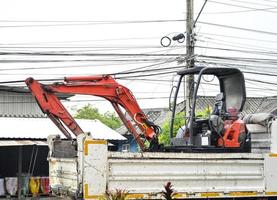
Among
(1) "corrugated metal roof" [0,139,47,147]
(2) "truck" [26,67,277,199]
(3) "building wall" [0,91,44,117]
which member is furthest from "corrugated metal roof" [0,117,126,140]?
(2) "truck" [26,67,277,199]

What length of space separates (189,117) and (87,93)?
216 cm

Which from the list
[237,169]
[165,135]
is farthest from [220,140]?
[165,135]

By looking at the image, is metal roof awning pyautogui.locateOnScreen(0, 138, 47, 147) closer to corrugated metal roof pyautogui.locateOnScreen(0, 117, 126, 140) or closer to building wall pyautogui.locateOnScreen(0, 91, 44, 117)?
corrugated metal roof pyautogui.locateOnScreen(0, 117, 126, 140)

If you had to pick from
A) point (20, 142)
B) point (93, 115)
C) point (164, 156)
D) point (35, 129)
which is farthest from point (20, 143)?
point (93, 115)

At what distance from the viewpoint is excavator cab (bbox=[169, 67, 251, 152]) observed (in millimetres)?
12133

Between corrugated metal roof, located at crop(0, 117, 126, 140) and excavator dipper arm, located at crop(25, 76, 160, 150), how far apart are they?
11965 mm

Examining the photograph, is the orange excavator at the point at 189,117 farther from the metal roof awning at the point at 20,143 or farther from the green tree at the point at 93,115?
the green tree at the point at 93,115

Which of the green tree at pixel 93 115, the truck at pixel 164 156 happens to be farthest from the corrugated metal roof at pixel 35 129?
the green tree at pixel 93 115

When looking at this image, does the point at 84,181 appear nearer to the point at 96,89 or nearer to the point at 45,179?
the point at 96,89

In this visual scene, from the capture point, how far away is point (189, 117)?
12.6m

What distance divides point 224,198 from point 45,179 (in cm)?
1554

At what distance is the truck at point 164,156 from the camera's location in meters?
10.3

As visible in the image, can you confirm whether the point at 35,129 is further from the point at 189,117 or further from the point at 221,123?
the point at 221,123

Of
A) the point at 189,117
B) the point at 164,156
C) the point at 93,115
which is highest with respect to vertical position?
the point at 93,115
